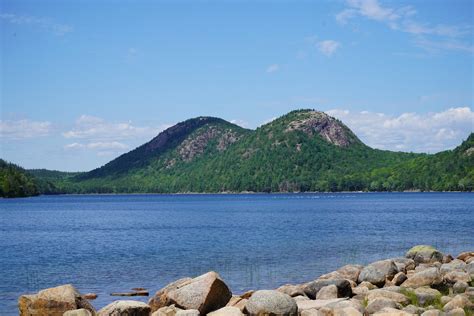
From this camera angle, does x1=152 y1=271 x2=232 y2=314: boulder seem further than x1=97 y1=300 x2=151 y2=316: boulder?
Yes

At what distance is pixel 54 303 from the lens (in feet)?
68.6

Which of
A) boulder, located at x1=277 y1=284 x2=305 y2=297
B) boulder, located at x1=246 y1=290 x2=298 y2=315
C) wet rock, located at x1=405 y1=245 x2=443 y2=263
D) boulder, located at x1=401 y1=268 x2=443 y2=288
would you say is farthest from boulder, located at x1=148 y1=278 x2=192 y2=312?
wet rock, located at x1=405 y1=245 x2=443 y2=263

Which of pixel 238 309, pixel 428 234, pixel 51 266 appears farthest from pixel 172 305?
pixel 428 234

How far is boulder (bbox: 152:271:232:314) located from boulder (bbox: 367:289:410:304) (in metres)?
5.44

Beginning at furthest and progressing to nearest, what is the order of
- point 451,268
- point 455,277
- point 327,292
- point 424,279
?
point 451,268 < point 455,277 < point 424,279 < point 327,292

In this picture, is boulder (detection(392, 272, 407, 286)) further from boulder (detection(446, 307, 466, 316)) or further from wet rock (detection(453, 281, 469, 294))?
boulder (detection(446, 307, 466, 316))

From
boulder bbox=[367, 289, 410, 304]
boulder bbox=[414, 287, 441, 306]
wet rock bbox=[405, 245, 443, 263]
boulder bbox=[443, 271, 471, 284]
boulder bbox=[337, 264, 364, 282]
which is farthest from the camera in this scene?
wet rock bbox=[405, 245, 443, 263]

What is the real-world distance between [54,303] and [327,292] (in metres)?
10.3

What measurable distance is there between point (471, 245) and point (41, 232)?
56.6 meters

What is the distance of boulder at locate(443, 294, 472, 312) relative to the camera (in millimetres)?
20625

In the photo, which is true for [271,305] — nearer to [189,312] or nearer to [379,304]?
[189,312]

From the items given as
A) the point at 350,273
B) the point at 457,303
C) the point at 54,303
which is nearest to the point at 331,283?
the point at 350,273

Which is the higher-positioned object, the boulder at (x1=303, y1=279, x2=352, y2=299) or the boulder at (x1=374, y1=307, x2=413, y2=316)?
the boulder at (x1=374, y1=307, x2=413, y2=316)

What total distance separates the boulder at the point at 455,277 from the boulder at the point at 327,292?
20.2ft
